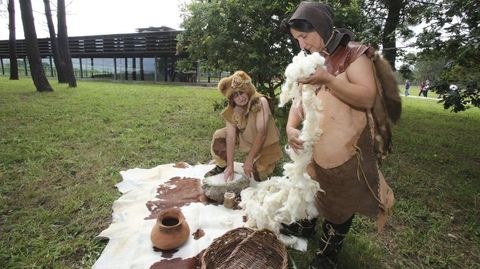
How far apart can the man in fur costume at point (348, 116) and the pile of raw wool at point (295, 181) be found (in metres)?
0.06

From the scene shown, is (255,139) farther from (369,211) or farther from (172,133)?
(172,133)

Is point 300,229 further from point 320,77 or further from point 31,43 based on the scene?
point 31,43

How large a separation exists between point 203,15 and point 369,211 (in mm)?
5395

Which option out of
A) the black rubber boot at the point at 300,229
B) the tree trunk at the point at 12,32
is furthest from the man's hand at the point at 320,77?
the tree trunk at the point at 12,32

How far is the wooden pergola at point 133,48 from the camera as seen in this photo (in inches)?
770

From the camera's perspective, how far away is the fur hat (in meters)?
3.24

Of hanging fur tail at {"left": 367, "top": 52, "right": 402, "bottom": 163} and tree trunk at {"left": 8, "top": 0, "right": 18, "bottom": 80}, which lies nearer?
hanging fur tail at {"left": 367, "top": 52, "right": 402, "bottom": 163}

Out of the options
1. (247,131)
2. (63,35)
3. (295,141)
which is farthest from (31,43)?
(295,141)

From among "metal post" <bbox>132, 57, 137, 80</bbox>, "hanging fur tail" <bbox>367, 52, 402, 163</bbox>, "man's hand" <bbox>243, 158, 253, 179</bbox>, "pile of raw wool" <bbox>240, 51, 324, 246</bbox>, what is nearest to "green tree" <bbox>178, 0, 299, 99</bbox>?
"man's hand" <bbox>243, 158, 253, 179</bbox>

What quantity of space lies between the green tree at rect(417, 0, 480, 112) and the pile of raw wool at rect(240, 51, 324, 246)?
2190 mm

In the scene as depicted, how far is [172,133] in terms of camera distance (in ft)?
20.4

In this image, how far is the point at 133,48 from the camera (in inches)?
816

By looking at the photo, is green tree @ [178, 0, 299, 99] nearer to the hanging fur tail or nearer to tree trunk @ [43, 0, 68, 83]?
the hanging fur tail

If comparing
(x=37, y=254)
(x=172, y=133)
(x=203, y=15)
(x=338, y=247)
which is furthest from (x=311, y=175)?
(x=203, y=15)
